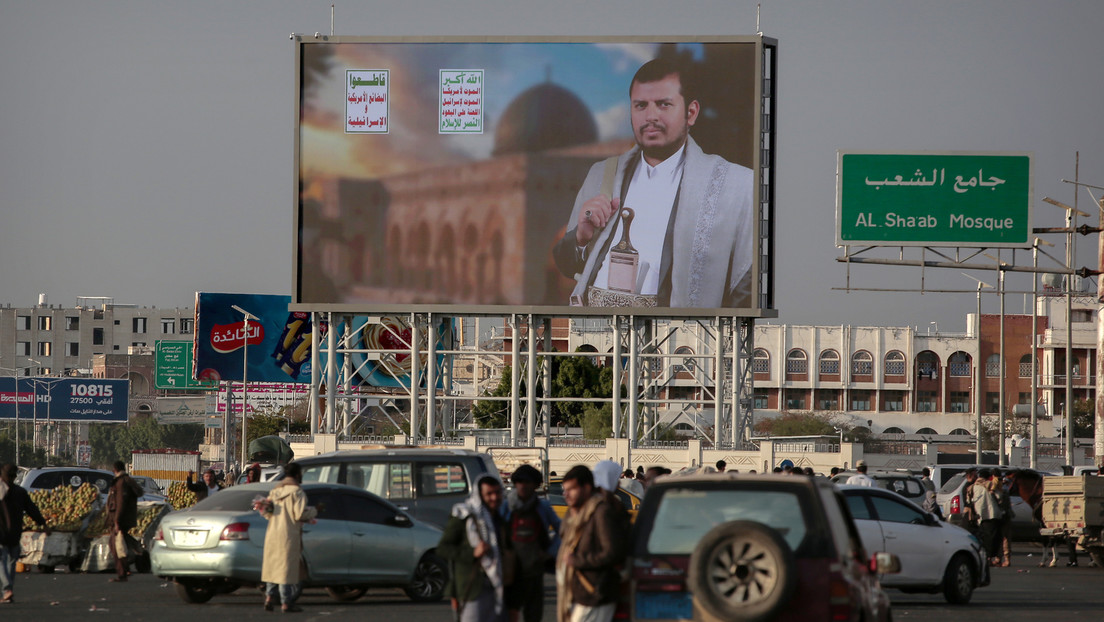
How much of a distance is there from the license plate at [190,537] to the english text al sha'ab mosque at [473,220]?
2602cm

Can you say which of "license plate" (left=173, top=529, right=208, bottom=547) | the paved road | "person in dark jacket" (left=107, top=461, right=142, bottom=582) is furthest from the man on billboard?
"license plate" (left=173, top=529, right=208, bottom=547)

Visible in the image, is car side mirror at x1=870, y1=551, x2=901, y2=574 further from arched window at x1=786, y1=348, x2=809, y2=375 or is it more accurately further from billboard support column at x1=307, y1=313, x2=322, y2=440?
arched window at x1=786, y1=348, x2=809, y2=375

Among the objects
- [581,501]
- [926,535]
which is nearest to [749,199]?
[926,535]

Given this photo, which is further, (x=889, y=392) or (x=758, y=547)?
(x=889, y=392)

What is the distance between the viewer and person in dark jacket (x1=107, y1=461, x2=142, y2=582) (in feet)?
60.9

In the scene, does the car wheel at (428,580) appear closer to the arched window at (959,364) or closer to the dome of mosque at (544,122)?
the dome of mosque at (544,122)

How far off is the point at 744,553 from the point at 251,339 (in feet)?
203

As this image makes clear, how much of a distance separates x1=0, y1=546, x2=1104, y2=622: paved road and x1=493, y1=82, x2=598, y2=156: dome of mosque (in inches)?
915

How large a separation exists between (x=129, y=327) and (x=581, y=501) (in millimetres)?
139308

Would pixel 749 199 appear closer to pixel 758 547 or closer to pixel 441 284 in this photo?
pixel 441 284

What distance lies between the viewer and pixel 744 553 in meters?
8.16

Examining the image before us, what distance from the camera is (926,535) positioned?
16453 mm

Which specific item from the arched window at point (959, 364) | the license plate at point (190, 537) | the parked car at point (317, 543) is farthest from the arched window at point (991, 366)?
the license plate at point (190, 537)

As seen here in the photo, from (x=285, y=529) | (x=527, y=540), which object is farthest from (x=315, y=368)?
(x=527, y=540)
